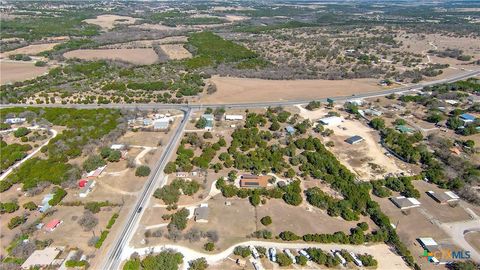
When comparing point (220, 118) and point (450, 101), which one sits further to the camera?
point (450, 101)

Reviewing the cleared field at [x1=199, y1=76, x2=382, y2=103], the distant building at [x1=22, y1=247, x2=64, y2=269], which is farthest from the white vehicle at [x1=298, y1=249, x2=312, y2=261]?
the cleared field at [x1=199, y1=76, x2=382, y2=103]

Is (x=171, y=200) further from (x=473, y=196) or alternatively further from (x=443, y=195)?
(x=473, y=196)

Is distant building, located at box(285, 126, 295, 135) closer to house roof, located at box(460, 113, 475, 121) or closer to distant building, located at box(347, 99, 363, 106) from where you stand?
distant building, located at box(347, 99, 363, 106)

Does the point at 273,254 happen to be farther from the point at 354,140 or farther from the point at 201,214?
the point at 354,140

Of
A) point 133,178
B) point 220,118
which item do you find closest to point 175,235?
point 133,178

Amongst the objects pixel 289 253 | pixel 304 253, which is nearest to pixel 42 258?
pixel 289 253

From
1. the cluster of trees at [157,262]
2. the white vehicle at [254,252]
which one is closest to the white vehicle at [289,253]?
the white vehicle at [254,252]

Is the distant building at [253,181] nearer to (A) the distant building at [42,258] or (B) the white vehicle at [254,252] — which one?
(B) the white vehicle at [254,252]
